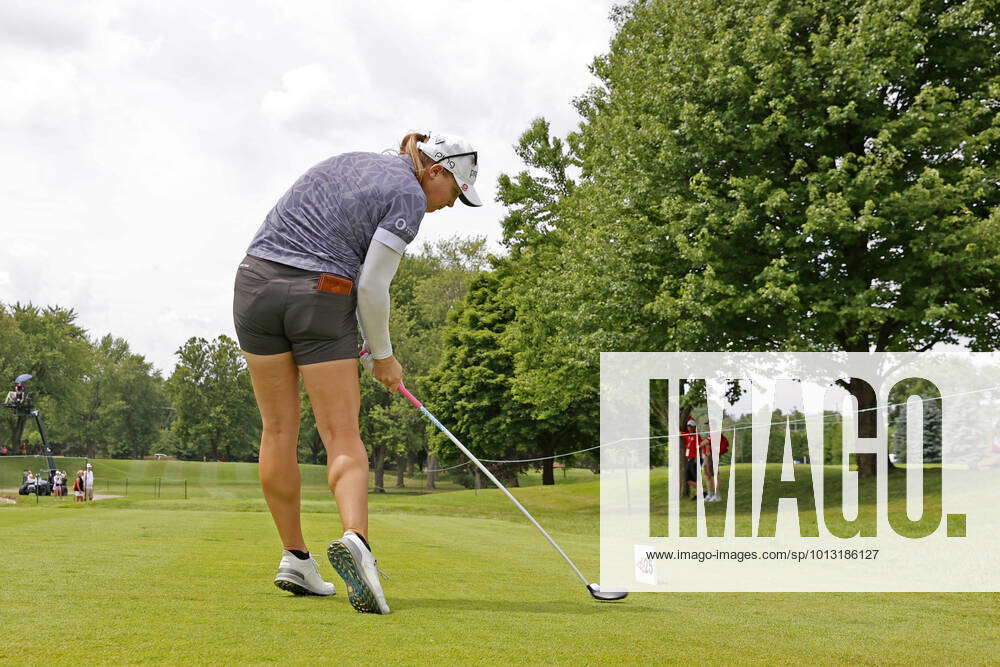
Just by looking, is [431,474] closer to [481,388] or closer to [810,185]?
[481,388]

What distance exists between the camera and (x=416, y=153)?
443 centimetres

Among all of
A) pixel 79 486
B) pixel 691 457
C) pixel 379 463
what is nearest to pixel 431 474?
pixel 379 463

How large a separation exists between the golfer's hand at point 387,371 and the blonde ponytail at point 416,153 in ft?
2.96

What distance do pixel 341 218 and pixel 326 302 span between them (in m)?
0.38

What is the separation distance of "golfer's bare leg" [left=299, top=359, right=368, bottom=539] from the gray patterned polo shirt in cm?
44

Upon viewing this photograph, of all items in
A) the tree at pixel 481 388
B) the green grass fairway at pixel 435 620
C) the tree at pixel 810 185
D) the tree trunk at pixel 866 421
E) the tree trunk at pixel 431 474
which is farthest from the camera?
the tree trunk at pixel 431 474

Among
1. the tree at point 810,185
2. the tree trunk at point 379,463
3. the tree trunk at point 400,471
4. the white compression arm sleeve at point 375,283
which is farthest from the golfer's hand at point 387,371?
the tree trunk at point 400,471

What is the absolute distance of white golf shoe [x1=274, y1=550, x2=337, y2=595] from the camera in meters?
4.06

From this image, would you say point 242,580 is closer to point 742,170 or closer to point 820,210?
point 820,210

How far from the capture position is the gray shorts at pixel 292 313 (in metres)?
3.95

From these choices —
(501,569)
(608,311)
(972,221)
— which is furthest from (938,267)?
(501,569)

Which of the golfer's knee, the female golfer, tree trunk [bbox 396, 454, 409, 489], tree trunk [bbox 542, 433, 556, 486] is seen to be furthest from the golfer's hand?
tree trunk [bbox 396, 454, 409, 489]

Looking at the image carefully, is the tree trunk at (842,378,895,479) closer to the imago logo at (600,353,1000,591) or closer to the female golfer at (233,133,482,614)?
the imago logo at (600,353,1000,591)

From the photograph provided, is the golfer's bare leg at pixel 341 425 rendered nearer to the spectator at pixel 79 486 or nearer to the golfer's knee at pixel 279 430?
the golfer's knee at pixel 279 430
